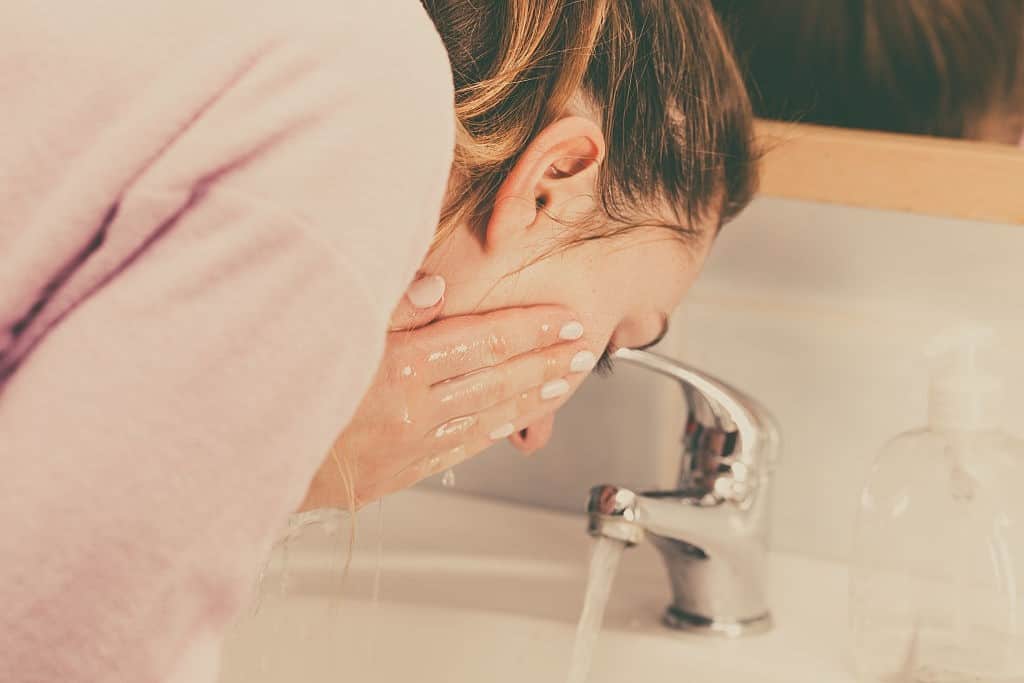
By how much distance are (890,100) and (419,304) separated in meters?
0.31

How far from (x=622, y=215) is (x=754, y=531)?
0.21 metres

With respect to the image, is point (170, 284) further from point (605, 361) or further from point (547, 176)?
point (605, 361)

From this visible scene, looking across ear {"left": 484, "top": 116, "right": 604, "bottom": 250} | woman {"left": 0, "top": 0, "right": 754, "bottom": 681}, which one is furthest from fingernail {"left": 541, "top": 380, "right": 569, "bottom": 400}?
woman {"left": 0, "top": 0, "right": 754, "bottom": 681}

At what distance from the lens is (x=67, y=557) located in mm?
351

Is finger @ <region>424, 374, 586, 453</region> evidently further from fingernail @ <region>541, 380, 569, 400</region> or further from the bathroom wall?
the bathroom wall

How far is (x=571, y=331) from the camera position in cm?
57

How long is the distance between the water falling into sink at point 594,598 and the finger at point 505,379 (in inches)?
4.4

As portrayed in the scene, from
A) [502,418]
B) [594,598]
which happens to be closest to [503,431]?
[502,418]

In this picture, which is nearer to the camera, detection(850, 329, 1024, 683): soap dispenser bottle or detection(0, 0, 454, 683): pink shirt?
detection(0, 0, 454, 683): pink shirt

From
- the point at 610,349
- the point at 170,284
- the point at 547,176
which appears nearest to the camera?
the point at 170,284

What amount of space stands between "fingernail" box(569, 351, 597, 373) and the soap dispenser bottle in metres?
0.17

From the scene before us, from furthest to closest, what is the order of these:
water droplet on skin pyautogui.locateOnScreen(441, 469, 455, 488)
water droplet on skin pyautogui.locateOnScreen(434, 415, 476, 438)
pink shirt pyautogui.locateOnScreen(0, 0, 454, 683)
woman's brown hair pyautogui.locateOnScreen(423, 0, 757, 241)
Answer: water droplet on skin pyautogui.locateOnScreen(441, 469, 455, 488) → water droplet on skin pyautogui.locateOnScreen(434, 415, 476, 438) → woman's brown hair pyautogui.locateOnScreen(423, 0, 757, 241) → pink shirt pyautogui.locateOnScreen(0, 0, 454, 683)

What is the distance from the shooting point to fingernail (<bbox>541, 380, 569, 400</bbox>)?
23.7 inches

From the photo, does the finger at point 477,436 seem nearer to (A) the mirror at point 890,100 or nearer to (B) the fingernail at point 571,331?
(B) the fingernail at point 571,331
